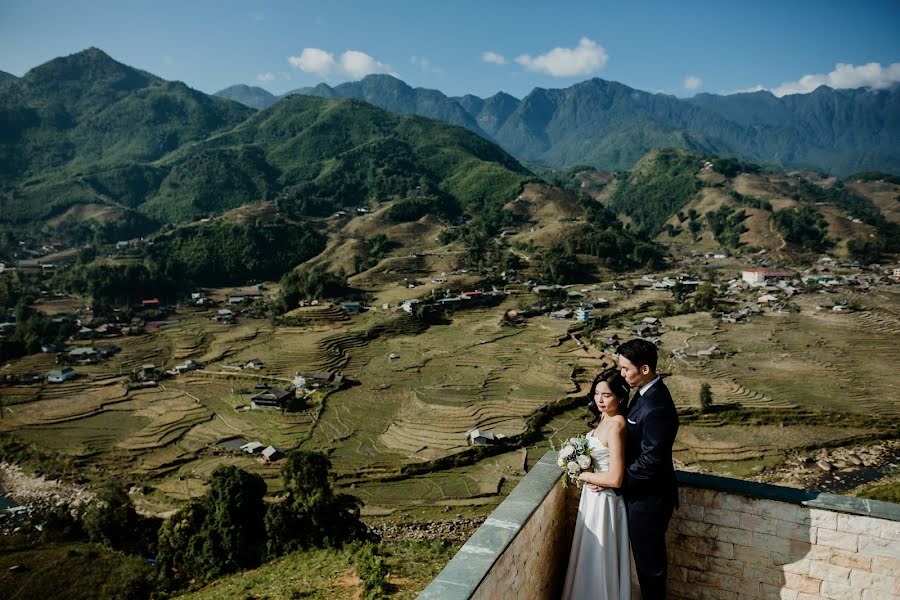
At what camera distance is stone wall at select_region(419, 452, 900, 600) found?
3.10 m

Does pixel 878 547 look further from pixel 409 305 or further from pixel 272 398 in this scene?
pixel 409 305

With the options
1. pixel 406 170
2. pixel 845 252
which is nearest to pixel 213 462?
pixel 845 252

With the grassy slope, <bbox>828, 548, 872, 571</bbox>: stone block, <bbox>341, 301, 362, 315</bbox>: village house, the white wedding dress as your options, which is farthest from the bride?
<bbox>341, 301, 362, 315</bbox>: village house

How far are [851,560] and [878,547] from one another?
0.57 feet

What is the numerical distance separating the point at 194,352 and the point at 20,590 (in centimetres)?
2360

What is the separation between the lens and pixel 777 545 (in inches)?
137

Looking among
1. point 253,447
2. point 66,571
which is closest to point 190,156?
point 253,447

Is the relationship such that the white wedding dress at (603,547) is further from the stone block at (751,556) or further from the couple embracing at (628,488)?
the stone block at (751,556)

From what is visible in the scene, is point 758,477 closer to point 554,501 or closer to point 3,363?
point 554,501

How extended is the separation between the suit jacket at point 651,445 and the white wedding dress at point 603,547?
0.14 m

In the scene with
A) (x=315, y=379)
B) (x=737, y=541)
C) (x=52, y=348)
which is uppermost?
(x=737, y=541)

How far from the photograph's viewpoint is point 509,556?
2846mm

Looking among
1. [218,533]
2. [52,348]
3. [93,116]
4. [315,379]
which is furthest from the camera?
[93,116]

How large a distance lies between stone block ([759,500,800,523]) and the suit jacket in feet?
2.59
